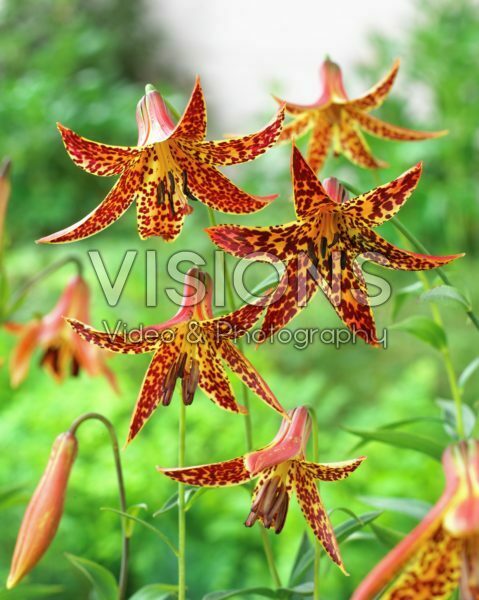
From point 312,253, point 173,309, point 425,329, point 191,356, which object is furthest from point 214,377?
point 173,309

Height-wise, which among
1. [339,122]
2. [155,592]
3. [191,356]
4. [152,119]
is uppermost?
[339,122]

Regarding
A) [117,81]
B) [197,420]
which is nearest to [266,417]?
[197,420]

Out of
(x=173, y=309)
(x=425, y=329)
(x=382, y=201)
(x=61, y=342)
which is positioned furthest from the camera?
(x=173, y=309)

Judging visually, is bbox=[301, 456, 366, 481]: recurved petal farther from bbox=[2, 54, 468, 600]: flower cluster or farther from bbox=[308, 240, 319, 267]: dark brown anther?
bbox=[308, 240, 319, 267]: dark brown anther

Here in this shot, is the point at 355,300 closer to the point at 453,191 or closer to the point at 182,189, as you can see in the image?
the point at 182,189

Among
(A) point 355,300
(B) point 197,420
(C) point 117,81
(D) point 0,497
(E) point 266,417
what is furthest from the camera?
(C) point 117,81

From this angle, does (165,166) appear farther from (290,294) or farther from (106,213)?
(290,294)

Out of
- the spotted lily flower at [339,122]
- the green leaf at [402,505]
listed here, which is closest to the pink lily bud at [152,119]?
the spotted lily flower at [339,122]

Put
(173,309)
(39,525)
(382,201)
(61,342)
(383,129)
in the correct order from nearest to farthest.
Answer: (382,201) < (39,525) < (383,129) < (61,342) < (173,309)
